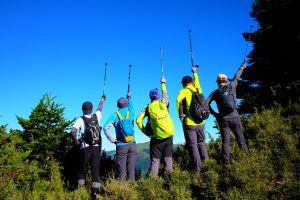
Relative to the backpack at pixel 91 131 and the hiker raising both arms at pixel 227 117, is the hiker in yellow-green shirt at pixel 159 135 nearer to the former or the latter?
the backpack at pixel 91 131

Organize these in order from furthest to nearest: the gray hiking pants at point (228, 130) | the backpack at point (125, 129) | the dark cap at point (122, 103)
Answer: the dark cap at point (122, 103) < the backpack at point (125, 129) < the gray hiking pants at point (228, 130)

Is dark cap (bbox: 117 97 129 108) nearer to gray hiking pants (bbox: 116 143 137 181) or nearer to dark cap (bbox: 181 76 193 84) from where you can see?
gray hiking pants (bbox: 116 143 137 181)

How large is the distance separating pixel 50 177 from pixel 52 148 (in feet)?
3.23

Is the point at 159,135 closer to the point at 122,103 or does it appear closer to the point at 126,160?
the point at 126,160

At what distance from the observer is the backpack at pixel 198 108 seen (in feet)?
23.3

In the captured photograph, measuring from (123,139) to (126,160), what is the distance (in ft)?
1.98

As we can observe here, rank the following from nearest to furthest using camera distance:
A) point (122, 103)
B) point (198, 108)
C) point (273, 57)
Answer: point (198, 108)
point (122, 103)
point (273, 57)

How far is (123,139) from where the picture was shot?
7.49 metres

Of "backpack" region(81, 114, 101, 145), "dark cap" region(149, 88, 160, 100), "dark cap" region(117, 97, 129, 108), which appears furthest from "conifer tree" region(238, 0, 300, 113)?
"backpack" region(81, 114, 101, 145)

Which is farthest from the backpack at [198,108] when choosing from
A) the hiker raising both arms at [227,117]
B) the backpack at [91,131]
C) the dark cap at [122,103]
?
the backpack at [91,131]

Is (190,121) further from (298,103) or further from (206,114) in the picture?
(298,103)

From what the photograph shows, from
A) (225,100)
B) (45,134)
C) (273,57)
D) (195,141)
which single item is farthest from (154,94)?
(273,57)

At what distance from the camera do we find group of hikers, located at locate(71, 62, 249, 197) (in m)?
7.17

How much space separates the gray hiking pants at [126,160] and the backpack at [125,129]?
0.19m
